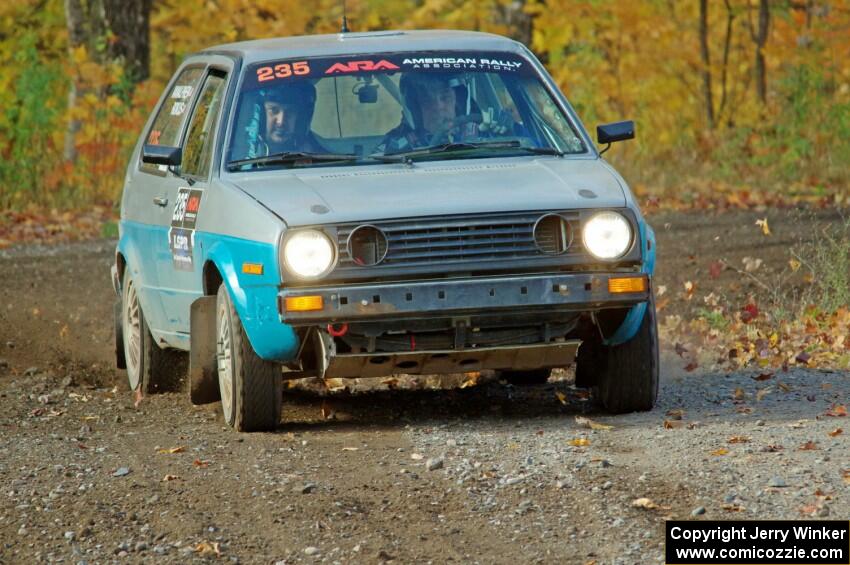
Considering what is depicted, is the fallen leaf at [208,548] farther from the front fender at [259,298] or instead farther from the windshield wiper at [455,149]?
the windshield wiper at [455,149]

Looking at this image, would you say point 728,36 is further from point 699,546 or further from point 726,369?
point 699,546

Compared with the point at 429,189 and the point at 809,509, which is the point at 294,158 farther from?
the point at 809,509

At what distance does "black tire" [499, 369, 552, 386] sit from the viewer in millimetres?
9438

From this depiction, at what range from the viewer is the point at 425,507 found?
604 centimetres

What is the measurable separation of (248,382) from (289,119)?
4.54 ft

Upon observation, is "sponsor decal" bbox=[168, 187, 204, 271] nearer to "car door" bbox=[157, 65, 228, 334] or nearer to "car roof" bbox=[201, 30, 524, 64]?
"car door" bbox=[157, 65, 228, 334]

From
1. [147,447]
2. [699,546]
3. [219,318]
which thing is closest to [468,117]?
[219,318]

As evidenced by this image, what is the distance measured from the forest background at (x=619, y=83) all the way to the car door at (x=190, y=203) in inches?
397

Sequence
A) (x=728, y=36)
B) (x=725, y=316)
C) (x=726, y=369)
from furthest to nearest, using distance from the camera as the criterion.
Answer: (x=728, y=36), (x=725, y=316), (x=726, y=369)

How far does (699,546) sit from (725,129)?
1710cm

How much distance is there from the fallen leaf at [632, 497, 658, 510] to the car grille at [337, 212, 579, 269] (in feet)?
5.28

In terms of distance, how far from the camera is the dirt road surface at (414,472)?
5625mm

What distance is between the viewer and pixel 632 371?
787 centimetres

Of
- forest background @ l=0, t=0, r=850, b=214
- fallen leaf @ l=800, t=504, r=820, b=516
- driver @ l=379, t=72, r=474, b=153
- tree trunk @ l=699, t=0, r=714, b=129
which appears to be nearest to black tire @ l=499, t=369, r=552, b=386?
driver @ l=379, t=72, r=474, b=153
